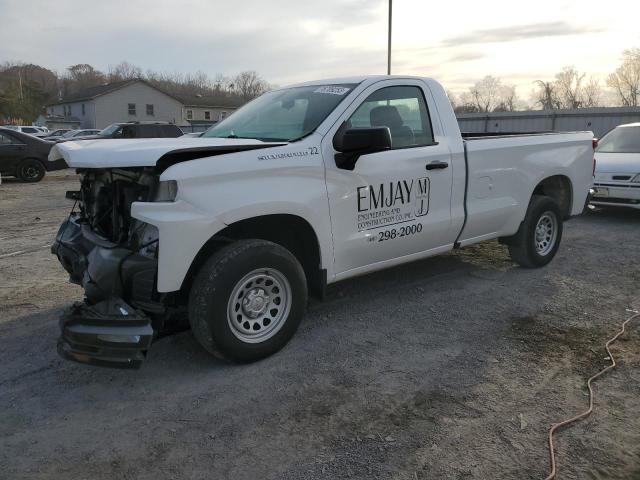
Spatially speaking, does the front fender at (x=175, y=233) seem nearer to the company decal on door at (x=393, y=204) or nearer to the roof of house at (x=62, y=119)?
the company decal on door at (x=393, y=204)

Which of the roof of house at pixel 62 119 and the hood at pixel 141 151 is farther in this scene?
the roof of house at pixel 62 119

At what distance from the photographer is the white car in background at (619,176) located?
901 cm

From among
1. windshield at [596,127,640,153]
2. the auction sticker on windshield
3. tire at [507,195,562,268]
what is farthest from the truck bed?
windshield at [596,127,640,153]

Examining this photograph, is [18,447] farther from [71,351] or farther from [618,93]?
[618,93]

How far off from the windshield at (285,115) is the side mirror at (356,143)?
0.98 feet

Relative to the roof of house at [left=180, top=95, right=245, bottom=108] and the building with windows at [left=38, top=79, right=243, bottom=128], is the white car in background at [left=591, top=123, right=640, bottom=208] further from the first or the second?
the roof of house at [left=180, top=95, right=245, bottom=108]

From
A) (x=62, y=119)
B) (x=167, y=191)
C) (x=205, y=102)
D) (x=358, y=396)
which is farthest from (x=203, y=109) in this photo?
(x=358, y=396)

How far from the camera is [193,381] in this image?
144 inches

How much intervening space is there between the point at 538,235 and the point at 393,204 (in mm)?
Answer: 2621

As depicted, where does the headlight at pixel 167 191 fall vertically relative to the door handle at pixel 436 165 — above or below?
below

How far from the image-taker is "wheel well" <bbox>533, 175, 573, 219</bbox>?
6391mm

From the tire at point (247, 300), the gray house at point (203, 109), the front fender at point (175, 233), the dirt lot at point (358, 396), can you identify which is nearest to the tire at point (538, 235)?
the dirt lot at point (358, 396)

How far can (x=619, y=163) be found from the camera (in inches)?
365

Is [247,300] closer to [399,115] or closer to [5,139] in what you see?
[399,115]
